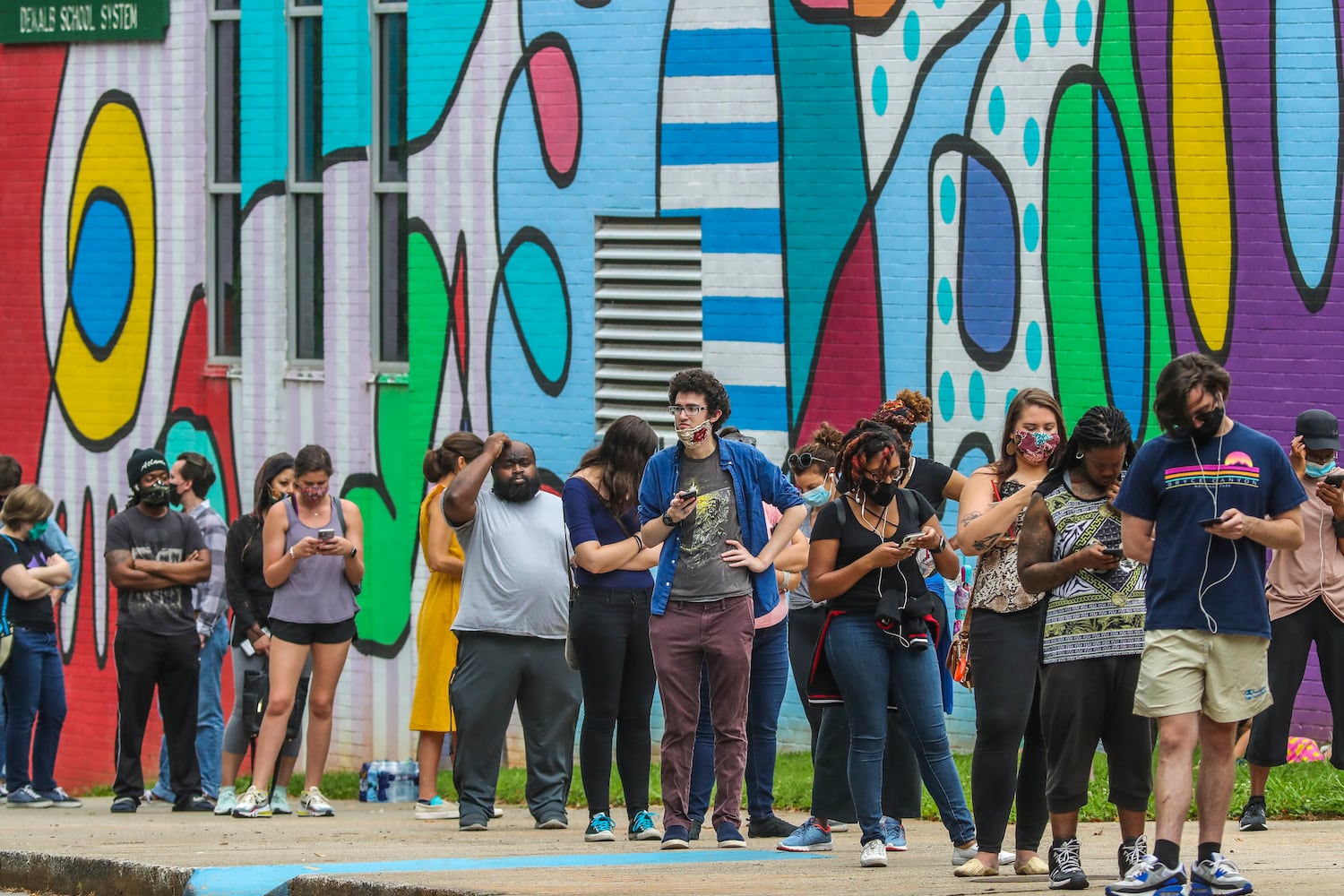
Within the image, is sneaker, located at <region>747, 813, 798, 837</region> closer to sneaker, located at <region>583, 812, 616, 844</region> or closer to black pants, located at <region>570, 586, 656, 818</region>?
black pants, located at <region>570, 586, 656, 818</region>

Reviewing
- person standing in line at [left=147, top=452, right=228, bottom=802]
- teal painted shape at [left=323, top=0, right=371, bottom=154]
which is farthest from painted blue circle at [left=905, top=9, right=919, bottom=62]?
person standing in line at [left=147, top=452, right=228, bottom=802]

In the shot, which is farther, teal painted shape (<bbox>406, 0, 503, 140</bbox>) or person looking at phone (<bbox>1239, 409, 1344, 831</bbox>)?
teal painted shape (<bbox>406, 0, 503, 140</bbox>)

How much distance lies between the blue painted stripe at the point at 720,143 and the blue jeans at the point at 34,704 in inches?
210

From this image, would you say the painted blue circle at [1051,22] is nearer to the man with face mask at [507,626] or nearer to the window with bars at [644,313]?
the window with bars at [644,313]

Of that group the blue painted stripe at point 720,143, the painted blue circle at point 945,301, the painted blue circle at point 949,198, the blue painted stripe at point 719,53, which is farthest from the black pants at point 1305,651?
the blue painted stripe at point 719,53

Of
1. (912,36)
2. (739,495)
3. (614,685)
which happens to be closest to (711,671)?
(739,495)

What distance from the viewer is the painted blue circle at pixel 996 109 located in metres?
14.0

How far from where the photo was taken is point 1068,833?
8.35 m

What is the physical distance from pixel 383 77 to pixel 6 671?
19.4 ft

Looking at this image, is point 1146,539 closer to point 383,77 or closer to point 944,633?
point 944,633

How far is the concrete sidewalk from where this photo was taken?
27.8ft

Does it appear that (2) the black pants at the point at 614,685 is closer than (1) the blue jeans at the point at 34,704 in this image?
Yes

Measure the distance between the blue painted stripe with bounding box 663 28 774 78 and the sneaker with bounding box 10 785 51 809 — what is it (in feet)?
20.9

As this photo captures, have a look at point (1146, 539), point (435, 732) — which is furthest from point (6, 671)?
point (1146, 539)
